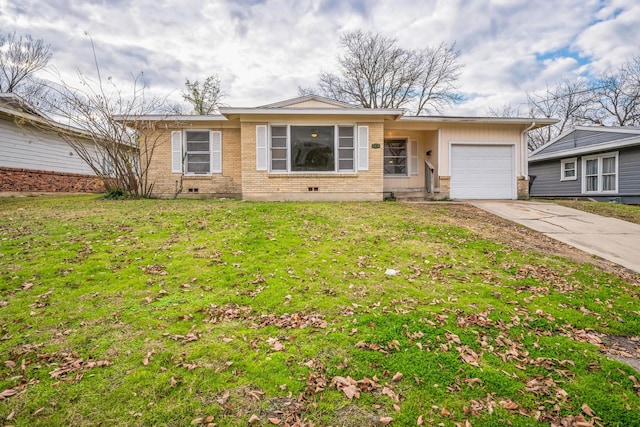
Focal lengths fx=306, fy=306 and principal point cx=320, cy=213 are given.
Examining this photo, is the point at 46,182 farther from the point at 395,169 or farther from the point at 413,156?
the point at 413,156

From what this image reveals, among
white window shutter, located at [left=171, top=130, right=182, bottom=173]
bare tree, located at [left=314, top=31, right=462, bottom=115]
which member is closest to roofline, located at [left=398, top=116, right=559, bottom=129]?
white window shutter, located at [left=171, top=130, right=182, bottom=173]

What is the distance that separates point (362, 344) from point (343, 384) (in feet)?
1.66

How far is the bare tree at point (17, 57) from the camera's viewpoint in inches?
826

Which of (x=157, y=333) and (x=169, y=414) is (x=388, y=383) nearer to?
(x=169, y=414)

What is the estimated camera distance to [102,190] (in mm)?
16938

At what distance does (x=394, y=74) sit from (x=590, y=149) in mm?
14657

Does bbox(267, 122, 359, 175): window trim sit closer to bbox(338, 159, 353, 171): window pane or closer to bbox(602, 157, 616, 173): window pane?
bbox(338, 159, 353, 171): window pane

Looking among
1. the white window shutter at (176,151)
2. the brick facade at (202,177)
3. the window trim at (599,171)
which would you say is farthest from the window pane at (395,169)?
the window trim at (599,171)

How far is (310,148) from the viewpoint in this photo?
1109 centimetres

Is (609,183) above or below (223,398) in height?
→ above

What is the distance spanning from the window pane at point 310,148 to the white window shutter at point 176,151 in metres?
4.32

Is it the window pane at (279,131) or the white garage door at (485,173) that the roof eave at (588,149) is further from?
the window pane at (279,131)

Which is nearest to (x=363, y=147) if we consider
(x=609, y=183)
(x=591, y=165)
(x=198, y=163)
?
(x=198, y=163)

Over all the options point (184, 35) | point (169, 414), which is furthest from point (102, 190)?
point (169, 414)
